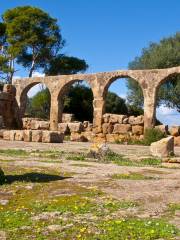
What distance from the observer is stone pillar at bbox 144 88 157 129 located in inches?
1001

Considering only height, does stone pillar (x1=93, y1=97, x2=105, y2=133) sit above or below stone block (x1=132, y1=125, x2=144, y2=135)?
above

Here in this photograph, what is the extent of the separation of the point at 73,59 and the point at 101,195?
39.5 metres

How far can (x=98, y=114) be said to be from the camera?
27391 millimetres

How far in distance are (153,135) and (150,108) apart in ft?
9.27

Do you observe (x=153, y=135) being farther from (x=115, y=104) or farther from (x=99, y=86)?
(x=115, y=104)

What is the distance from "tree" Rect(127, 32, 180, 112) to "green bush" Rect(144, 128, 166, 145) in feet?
42.5

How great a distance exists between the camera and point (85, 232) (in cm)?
493

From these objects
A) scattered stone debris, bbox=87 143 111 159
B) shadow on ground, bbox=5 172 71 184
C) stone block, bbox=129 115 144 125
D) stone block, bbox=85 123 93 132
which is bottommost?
shadow on ground, bbox=5 172 71 184

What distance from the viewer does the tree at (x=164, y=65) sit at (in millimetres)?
36594

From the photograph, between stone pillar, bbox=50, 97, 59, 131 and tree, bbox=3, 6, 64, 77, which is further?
tree, bbox=3, 6, 64, 77

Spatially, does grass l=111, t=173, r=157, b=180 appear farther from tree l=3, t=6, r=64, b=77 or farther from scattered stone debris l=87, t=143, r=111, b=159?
tree l=3, t=6, r=64, b=77

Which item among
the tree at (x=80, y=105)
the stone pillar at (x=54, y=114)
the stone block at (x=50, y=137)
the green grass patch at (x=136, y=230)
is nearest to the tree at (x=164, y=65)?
the tree at (x=80, y=105)

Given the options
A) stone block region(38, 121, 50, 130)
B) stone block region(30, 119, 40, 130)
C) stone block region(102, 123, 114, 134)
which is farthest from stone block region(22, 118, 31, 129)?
stone block region(102, 123, 114, 134)

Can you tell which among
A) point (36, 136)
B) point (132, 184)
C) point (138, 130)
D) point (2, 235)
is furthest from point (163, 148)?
point (2, 235)
